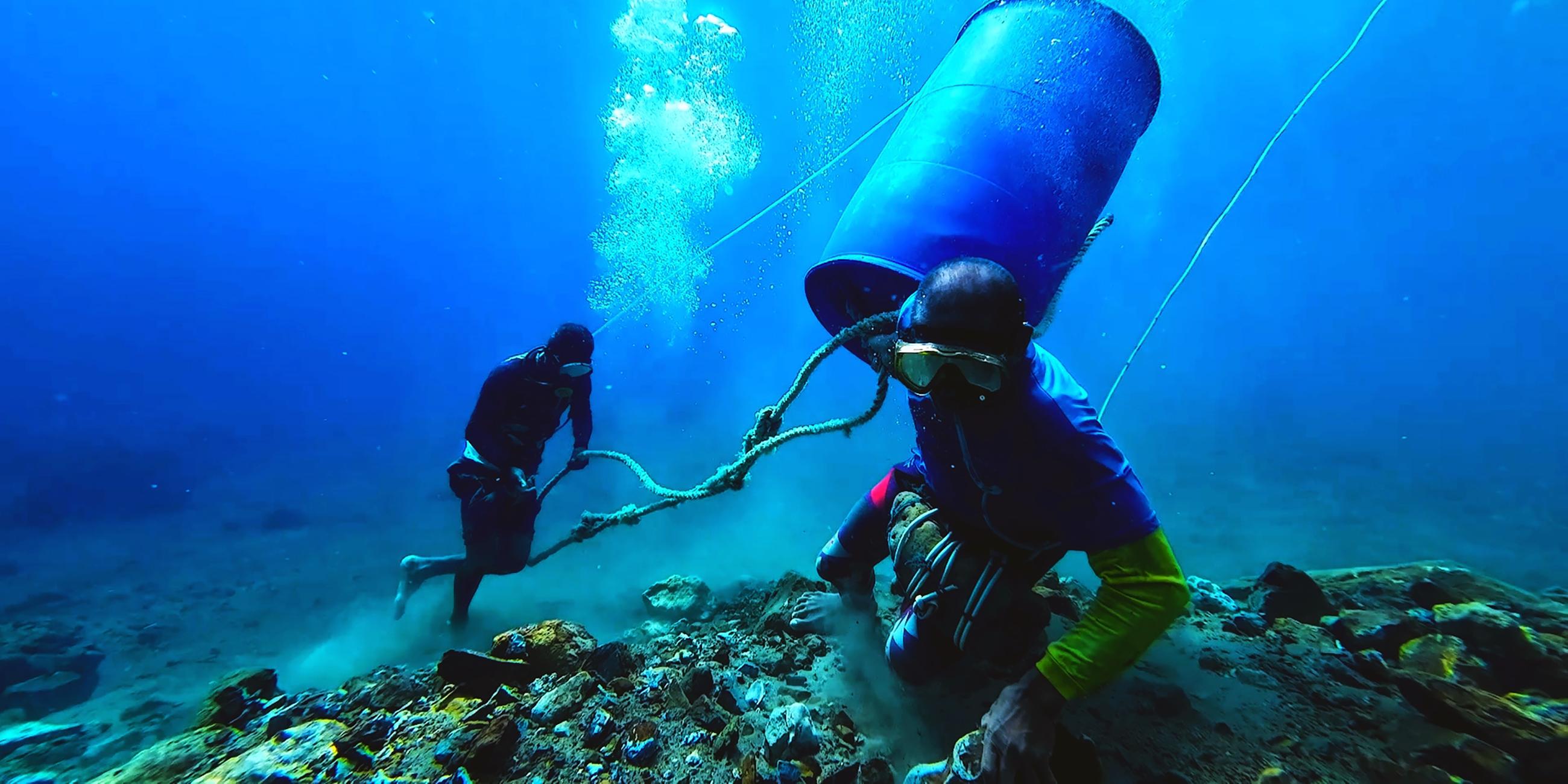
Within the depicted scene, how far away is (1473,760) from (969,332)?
208 cm

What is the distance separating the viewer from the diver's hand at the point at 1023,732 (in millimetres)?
1428

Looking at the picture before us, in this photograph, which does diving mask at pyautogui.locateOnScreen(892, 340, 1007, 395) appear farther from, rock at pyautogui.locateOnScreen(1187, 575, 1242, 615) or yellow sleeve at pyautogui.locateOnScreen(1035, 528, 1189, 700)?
rock at pyautogui.locateOnScreen(1187, 575, 1242, 615)

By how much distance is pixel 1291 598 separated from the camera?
2.90 m

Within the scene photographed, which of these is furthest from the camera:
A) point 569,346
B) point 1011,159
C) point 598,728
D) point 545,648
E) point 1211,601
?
point 569,346

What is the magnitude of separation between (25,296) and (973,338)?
9632 centimetres

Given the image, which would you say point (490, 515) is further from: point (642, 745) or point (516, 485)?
point (642, 745)

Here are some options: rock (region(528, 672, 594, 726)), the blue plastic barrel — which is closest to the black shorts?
rock (region(528, 672, 594, 726))

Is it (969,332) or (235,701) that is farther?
(235,701)

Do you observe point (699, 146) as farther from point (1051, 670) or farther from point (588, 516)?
point (1051, 670)

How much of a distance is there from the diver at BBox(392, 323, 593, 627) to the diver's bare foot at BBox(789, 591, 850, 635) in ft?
9.06

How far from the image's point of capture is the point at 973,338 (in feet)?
5.12

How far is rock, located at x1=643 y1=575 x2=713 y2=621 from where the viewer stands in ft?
15.6

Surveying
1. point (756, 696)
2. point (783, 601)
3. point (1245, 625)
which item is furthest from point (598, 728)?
point (1245, 625)

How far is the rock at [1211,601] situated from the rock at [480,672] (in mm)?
3496
